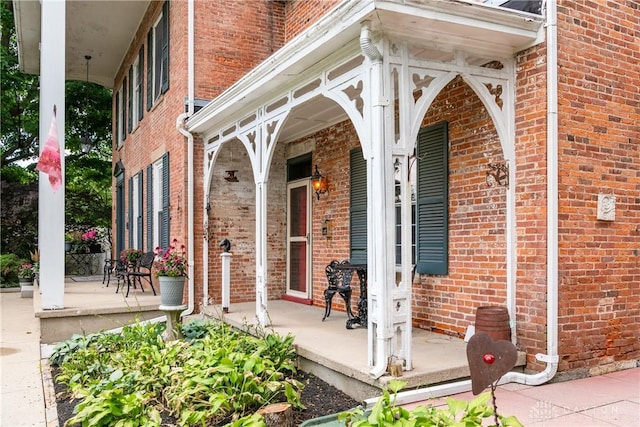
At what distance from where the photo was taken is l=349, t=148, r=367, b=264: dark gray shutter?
6980mm

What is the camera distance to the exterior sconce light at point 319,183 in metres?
7.86

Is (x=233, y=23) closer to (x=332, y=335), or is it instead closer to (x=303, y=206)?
(x=303, y=206)

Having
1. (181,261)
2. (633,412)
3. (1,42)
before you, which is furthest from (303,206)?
(1,42)

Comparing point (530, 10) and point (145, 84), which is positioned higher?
point (145, 84)

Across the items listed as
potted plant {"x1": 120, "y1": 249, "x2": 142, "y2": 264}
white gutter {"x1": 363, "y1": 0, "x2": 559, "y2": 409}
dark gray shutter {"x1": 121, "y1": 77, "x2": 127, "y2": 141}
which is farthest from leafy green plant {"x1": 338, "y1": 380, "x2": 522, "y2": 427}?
dark gray shutter {"x1": 121, "y1": 77, "x2": 127, "y2": 141}

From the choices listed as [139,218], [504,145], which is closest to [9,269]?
[139,218]

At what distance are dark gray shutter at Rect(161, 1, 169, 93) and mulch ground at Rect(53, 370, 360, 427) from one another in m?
6.20

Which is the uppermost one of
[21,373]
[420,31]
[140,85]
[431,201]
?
[140,85]

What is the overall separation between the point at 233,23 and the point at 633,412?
801 cm

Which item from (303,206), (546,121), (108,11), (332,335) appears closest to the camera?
(546,121)

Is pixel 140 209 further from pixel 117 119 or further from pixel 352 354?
pixel 352 354

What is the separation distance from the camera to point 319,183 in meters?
7.89

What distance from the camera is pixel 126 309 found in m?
8.01

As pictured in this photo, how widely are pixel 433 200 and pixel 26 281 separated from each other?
39.3ft
